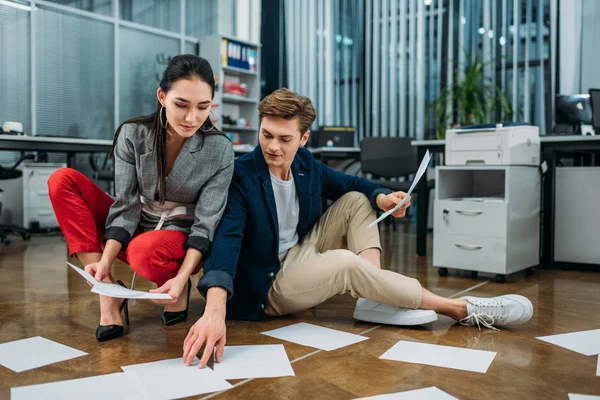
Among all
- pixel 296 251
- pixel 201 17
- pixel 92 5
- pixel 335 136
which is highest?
pixel 201 17

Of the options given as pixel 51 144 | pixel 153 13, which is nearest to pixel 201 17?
pixel 153 13

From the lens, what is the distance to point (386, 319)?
1816 millimetres

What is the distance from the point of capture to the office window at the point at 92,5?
226 inches

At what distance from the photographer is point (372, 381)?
1303 mm

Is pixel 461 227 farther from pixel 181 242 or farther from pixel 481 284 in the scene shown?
pixel 181 242

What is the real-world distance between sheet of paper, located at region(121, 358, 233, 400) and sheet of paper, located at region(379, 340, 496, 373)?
49 centimetres

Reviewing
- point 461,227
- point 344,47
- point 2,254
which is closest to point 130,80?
point 344,47

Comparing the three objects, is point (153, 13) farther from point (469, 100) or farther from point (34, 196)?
point (469, 100)

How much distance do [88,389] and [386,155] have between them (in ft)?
12.9

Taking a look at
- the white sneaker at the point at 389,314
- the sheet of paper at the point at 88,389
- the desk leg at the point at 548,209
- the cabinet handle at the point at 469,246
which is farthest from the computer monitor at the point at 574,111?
the sheet of paper at the point at 88,389

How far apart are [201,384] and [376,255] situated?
0.84 m

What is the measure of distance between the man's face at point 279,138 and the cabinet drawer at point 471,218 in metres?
1.38

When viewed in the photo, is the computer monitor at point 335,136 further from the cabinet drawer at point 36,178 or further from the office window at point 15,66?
the office window at point 15,66

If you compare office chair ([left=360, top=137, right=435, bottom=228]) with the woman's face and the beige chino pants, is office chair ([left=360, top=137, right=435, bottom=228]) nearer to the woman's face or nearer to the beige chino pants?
the beige chino pants
